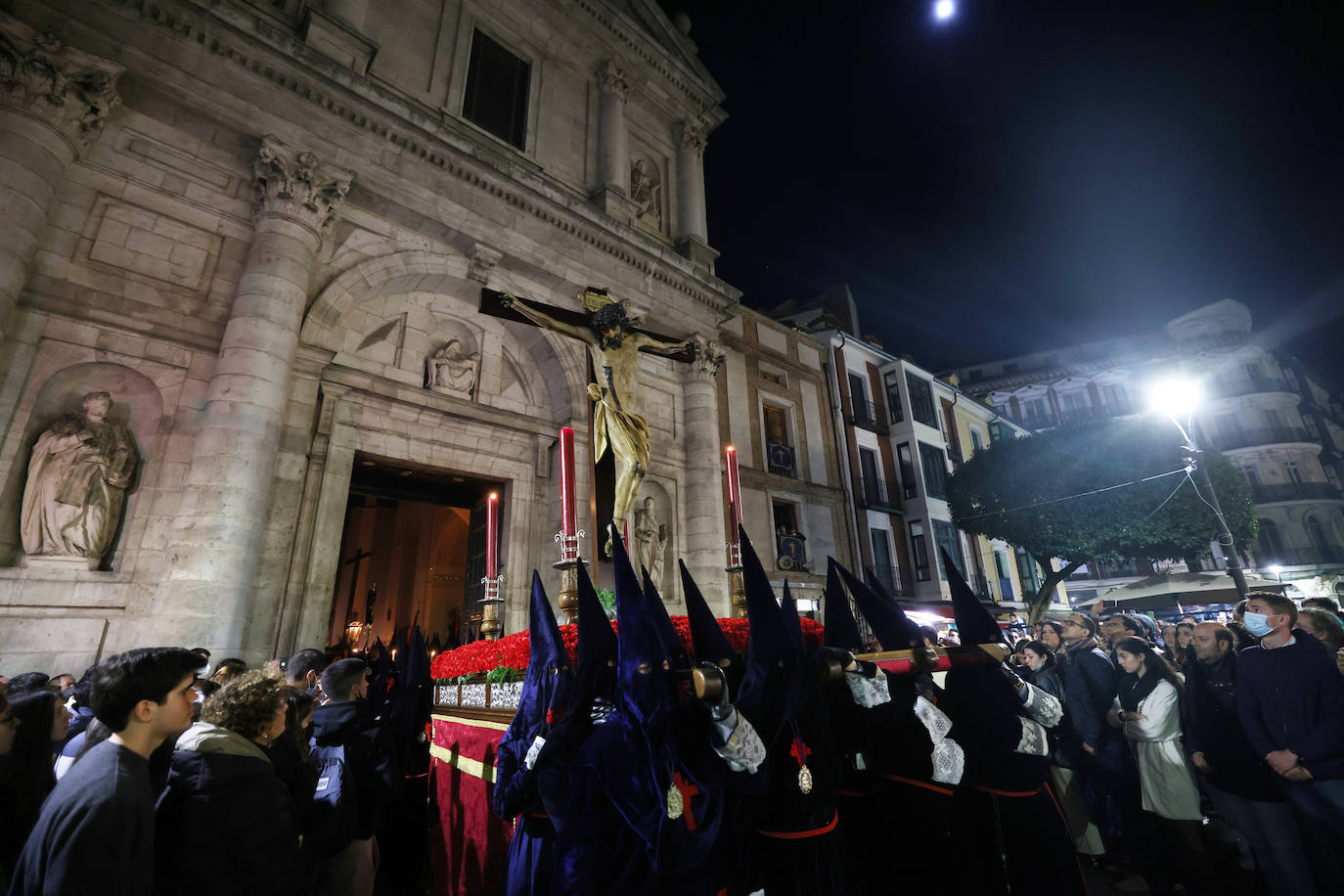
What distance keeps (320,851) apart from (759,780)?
84.6 inches

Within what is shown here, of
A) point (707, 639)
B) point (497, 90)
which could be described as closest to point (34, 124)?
point (497, 90)

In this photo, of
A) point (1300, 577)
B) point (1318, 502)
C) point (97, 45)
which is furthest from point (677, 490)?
point (1318, 502)

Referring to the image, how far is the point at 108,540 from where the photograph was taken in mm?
6797

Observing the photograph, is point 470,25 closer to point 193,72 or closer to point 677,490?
point 193,72

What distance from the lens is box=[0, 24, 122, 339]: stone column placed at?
6.34m

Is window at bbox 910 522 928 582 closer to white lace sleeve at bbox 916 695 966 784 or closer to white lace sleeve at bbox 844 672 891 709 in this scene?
white lace sleeve at bbox 916 695 966 784

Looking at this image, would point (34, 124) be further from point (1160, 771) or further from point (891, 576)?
point (891, 576)

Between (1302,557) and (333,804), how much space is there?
4242 cm

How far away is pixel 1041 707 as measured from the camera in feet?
10.5

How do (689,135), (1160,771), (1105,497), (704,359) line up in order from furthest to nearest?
1. (1105,497)
2. (689,135)
3. (704,359)
4. (1160,771)

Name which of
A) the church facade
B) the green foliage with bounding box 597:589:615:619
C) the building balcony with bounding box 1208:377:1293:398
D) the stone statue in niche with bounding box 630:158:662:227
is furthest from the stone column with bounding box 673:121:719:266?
the building balcony with bounding box 1208:377:1293:398

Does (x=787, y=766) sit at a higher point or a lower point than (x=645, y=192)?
lower

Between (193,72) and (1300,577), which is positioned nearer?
(193,72)

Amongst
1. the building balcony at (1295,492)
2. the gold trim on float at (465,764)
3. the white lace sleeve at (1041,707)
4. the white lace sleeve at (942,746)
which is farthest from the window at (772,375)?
the building balcony at (1295,492)
